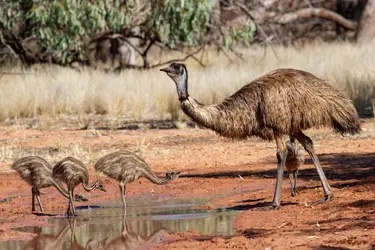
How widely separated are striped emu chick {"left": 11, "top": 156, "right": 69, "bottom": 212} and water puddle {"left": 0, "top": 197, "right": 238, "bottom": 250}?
38 cm

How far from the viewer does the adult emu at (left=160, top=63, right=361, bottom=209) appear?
31.5 feet

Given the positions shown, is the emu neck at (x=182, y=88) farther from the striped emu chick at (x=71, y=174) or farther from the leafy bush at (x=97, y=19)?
the leafy bush at (x=97, y=19)

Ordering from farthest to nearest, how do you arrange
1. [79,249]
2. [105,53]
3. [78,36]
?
1. [105,53]
2. [78,36]
3. [79,249]

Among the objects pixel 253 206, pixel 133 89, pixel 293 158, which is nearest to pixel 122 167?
pixel 253 206

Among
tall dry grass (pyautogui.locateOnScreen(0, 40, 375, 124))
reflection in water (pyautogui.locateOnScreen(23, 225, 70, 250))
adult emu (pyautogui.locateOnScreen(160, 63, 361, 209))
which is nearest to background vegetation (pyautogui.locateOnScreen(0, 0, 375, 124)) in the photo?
tall dry grass (pyautogui.locateOnScreen(0, 40, 375, 124))

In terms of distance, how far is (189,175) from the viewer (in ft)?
41.5

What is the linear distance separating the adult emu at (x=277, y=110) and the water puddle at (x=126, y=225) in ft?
2.84

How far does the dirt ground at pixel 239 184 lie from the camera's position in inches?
325

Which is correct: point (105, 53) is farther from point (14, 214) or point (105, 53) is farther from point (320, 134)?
point (14, 214)

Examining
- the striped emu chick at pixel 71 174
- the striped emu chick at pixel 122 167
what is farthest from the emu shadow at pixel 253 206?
the striped emu chick at pixel 71 174

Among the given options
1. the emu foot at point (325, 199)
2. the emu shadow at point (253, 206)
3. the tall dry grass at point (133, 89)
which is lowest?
the tall dry grass at point (133, 89)

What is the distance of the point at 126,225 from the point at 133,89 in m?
11.1

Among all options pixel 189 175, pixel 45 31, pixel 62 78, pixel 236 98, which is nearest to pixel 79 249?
pixel 236 98

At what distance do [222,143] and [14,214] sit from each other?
6.01 metres
